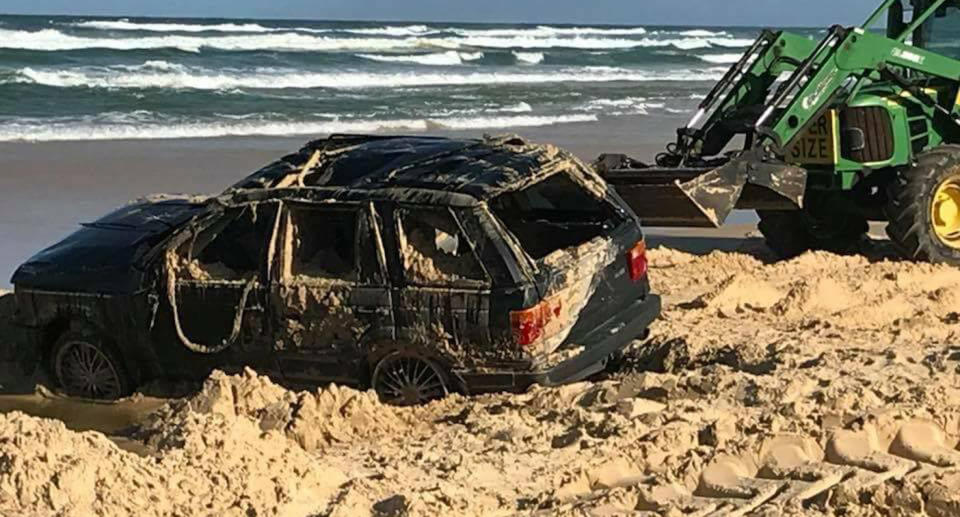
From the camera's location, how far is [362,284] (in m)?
7.36

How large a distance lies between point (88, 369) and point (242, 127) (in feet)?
51.2

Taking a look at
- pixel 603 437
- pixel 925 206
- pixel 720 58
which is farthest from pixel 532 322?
pixel 720 58

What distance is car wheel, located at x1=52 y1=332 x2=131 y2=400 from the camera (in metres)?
8.12

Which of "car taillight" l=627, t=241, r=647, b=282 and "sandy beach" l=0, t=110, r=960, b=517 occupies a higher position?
"car taillight" l=627, t=241, r=647, b=282

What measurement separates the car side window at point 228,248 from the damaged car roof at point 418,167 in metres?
0.22

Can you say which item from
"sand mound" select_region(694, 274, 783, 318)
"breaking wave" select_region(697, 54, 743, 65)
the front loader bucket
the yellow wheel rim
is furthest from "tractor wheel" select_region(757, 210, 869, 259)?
"breaking wave" select_region(697, 54, 743, 65)

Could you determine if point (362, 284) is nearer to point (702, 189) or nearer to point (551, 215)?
point (551, 215)

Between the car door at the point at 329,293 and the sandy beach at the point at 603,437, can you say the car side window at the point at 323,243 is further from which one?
the sandy beach at the point at 603,437

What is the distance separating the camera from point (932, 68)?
37.9 ft

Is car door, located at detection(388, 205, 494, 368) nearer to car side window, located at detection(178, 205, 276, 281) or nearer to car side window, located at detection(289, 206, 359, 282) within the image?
car side window, located at detection(289, 206, 359, 282)

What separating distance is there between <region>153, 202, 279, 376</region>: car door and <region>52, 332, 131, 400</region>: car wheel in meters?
0.41

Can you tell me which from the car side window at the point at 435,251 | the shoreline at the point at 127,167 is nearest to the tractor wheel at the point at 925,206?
the shoreline at the point at 127,167

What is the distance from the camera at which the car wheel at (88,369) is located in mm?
8117

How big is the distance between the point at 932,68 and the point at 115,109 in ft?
60.5
